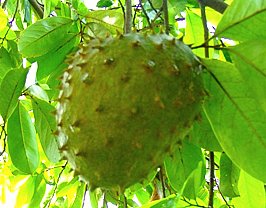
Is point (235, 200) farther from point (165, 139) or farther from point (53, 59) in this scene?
point (53, 59)

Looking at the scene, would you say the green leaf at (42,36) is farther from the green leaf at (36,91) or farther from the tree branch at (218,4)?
the tree branch at (218,4)

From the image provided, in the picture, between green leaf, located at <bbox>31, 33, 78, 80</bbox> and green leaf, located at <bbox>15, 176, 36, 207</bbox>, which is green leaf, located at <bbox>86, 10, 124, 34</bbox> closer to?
green leaf, located at <bbox>31, 33, 78, 80</bbox>

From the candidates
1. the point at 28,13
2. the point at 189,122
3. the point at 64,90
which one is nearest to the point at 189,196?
the point at 189,122

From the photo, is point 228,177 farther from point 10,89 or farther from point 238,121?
point 10,89

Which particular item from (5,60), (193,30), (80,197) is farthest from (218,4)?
(80,197)

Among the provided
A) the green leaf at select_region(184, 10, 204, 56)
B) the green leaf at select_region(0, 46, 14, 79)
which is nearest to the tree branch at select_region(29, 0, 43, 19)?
the green leaf at select_region(0, 46, 14, 79)

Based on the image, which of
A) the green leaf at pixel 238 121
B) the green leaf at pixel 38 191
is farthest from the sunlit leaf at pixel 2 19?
the green leaf at pixel 238 121
